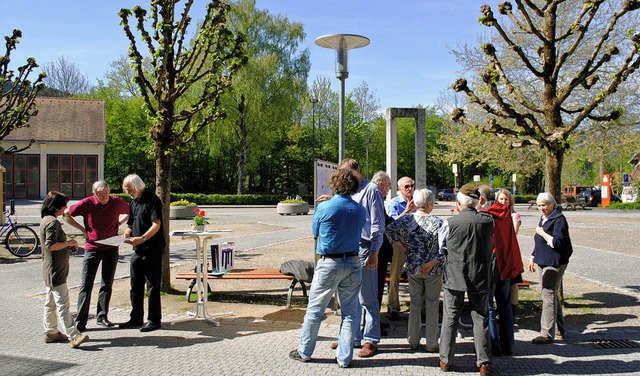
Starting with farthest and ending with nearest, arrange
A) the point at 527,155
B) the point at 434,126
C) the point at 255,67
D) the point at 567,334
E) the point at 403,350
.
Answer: the point at 434,126 → the point at 255,67 → the point at 527,155 → the point at 567,334 → the point at 403,350

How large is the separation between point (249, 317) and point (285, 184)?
46282 mm

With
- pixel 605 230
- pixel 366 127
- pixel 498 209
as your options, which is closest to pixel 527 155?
pixel 605 230

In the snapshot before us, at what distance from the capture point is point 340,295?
5.11m

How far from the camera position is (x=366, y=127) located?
51.1m

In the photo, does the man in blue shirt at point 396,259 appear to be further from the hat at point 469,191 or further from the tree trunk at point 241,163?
the tree trunk at point 241,163

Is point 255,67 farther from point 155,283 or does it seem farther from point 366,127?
point 155,283

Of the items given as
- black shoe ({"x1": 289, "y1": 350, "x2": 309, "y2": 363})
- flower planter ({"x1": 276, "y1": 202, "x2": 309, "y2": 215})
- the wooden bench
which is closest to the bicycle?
the wooden bench

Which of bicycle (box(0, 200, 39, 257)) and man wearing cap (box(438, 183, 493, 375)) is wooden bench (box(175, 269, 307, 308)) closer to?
man wearing cap (box(438, 183, 493, 375))

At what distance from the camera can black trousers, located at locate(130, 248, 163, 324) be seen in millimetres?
6367

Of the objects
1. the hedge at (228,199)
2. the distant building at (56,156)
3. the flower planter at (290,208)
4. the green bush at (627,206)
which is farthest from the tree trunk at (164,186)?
the distant building at (56,156)

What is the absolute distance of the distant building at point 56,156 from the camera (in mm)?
40594

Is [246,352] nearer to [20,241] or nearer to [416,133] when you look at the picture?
[416,133]

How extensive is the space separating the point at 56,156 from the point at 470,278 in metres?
42.4

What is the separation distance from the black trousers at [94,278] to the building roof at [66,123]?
124 feet
